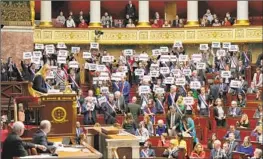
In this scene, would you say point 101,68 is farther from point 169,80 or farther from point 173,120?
point 173,120

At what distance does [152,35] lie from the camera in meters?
31.4

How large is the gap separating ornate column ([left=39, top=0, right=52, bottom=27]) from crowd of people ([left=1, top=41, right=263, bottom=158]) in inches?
266

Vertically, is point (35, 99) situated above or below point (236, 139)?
above

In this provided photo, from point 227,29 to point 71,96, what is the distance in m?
20.3

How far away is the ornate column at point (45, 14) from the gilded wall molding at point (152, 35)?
67cm

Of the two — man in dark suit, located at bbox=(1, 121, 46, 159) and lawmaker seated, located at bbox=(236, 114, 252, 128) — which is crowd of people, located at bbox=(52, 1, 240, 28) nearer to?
lawmaker seated, located at bbox=(236, 114, 252, 128)

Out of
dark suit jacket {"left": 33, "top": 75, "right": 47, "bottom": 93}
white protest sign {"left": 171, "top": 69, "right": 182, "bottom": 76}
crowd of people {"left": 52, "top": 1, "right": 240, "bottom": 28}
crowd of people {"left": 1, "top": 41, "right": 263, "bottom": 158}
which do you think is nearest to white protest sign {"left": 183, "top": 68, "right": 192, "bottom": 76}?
crowd of people {"left": 1, "top": 41, "right": 263, "bottom": 158}

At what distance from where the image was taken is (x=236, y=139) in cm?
1582

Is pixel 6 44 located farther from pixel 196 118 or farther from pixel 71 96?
pixel 71 96

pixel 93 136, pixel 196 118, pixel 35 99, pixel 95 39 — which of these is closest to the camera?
pixel 93 136

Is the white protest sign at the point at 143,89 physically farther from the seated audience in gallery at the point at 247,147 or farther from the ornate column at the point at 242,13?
the ornate column at the point at 242,13

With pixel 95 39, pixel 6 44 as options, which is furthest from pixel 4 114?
pixel 95 39

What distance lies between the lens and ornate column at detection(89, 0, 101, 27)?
104ft

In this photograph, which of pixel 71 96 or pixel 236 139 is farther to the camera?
pixel 236 139
